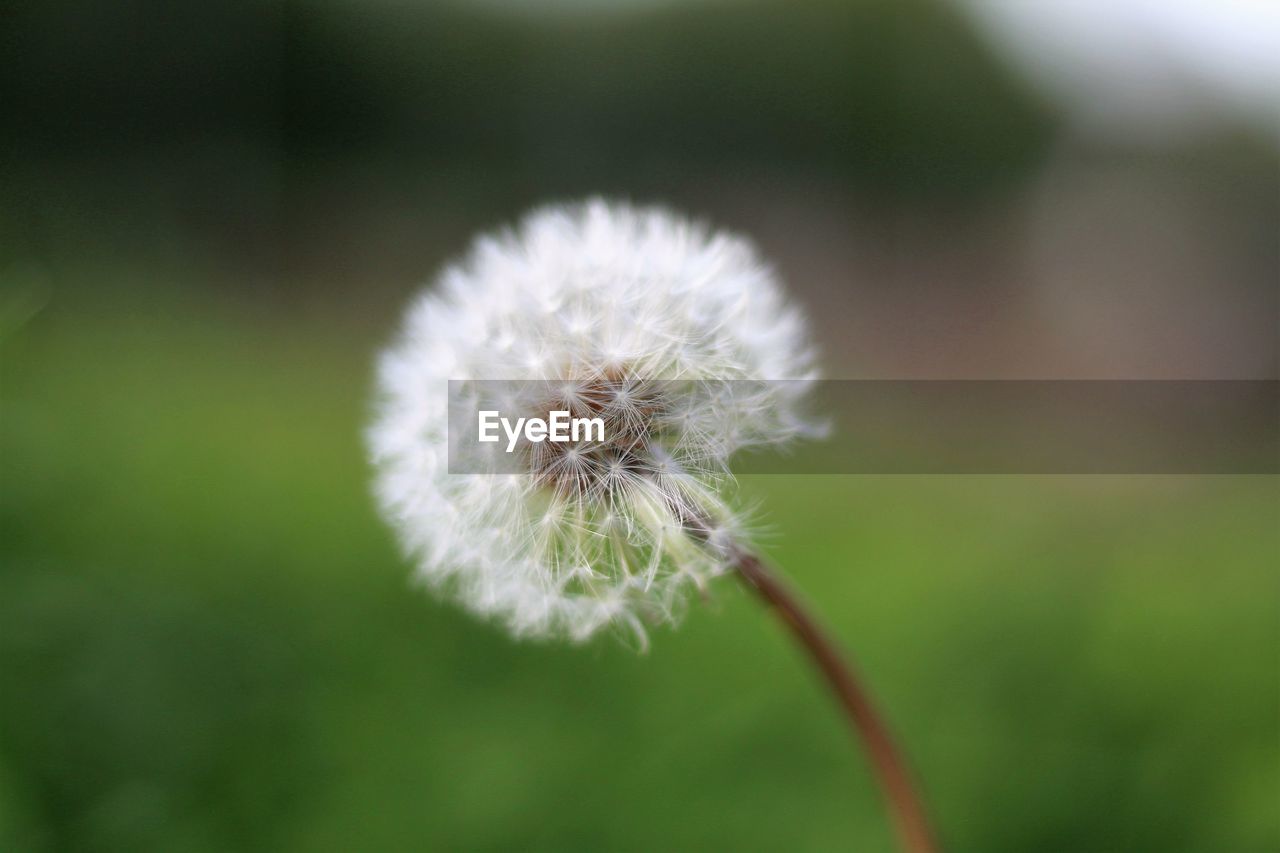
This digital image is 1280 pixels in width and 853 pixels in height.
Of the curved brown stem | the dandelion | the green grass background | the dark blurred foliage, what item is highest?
the dark blurred foliage

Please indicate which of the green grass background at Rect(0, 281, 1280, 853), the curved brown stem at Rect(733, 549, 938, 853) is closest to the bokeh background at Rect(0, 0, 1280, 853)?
the green grass background at Rect(0, 281, 1280, 853)

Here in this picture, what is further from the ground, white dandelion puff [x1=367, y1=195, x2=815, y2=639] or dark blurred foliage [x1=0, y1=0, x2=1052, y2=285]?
dark blurred foliage [x1=0, y1=0, x2=1052, y2=285]

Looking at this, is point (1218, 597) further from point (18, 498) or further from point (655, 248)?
point (18, 498)

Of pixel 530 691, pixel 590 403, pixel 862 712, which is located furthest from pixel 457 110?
pixel 862 712

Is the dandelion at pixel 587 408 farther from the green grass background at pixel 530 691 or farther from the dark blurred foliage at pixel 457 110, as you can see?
the dark blurred foliage at pixel 457 110

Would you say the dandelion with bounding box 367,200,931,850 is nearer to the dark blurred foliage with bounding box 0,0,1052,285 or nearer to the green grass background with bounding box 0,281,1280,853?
the green grass background with bounding box 0,281,1280,853

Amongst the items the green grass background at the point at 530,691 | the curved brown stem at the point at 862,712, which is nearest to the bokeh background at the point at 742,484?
the green grass background at the point at 530,691
